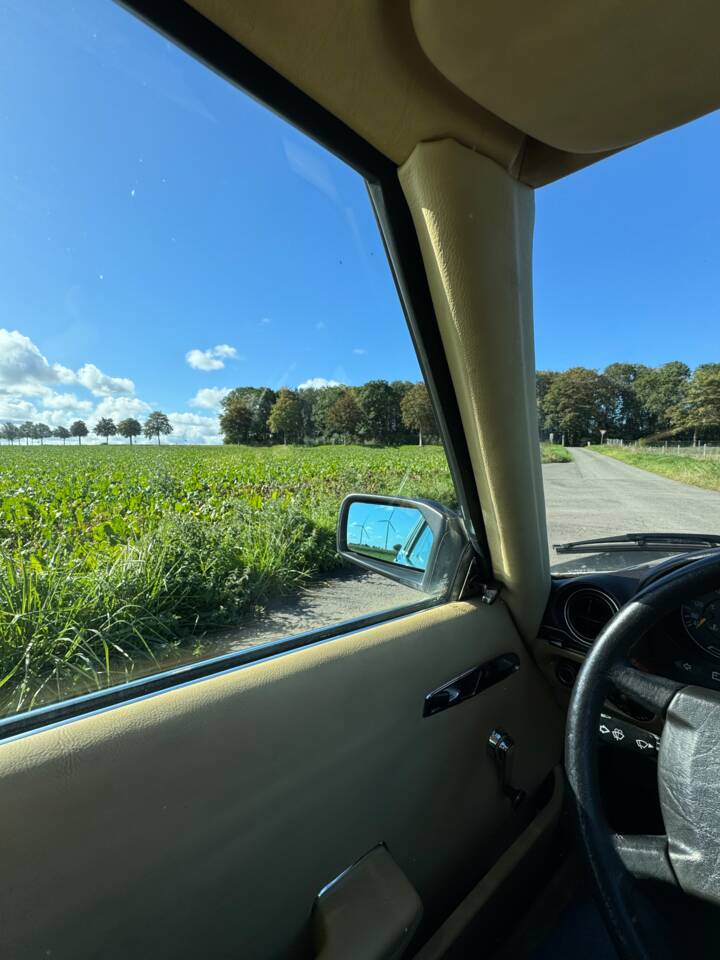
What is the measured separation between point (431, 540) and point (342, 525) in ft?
1.22

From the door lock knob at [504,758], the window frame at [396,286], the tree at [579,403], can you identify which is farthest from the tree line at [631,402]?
the door lock knob at [504,758]

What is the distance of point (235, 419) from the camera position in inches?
52.2

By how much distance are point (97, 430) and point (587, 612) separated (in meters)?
1.61

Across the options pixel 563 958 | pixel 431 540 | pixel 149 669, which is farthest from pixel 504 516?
pixel 563 958

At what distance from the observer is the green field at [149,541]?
3.29 feet

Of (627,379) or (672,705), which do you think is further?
(627,379)

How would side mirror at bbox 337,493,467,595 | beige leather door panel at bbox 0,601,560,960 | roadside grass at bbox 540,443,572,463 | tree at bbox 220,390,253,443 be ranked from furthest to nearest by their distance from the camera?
side mirror at bbox 337,493,467,595, roadside grass at bbox 540,443,572,463, tree at bbox 220,390,253,443, beige leather door panel at bbox 0,601,560,960

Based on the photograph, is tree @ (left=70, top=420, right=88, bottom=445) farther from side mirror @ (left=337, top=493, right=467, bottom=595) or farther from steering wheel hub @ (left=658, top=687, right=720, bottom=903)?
steering wheel hub @ (left=658, top=687, right=720, bottom=903)

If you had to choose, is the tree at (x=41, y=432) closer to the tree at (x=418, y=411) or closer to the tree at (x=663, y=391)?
the tree at (x=418, y=411)

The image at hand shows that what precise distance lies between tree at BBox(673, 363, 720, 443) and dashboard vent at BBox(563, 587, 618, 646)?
24.4 inches

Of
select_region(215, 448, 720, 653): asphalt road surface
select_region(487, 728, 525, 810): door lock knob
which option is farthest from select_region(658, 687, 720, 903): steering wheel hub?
select_region(215, 448, 720, 653): asphalt road surface

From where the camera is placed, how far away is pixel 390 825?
4.22 feet

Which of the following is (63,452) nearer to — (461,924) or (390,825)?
(390,825)

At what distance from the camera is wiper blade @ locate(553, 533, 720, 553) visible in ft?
5.26
